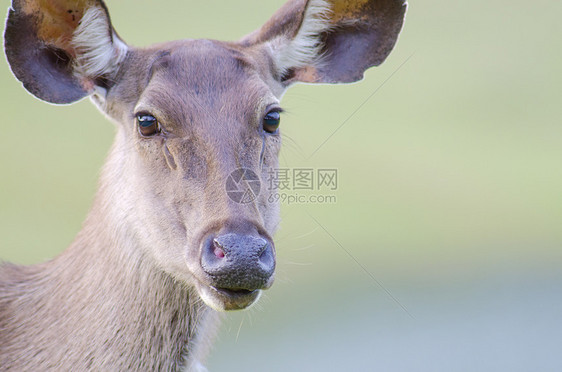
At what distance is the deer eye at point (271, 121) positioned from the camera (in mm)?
5925

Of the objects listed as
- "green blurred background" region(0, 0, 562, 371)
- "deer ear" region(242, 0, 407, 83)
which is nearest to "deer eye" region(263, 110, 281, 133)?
"deer ear" region(242, 0, 407, 83)

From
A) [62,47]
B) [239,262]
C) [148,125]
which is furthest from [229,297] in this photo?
[62,47]

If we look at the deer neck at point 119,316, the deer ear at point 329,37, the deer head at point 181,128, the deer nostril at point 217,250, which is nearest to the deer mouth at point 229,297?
the deer head at point 181,128

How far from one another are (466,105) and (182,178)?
15.8m

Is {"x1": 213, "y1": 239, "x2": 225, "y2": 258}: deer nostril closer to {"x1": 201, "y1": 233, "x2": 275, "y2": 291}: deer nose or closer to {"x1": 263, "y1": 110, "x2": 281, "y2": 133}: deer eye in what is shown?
{"x1": 201, "y1": 233, "x2": 275, "y2": 291}: deer nose

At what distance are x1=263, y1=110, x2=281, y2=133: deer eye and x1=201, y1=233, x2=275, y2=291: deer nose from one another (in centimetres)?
112

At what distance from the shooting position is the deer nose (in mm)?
4934

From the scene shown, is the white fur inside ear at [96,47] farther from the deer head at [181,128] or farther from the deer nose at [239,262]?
the deer nose at [239,262]

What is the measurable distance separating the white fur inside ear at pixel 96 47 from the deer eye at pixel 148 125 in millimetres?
514

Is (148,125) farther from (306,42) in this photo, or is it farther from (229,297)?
(306,42)

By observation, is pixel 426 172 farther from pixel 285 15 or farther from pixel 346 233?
pixel 285 15

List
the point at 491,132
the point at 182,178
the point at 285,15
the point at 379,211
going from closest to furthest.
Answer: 1. the point at 182,178
2. the point at 285,15
3. the point at 379,211
4. the point at 491,132

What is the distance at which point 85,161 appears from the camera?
17.8m

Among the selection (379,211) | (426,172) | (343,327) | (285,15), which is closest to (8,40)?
(285,15)
